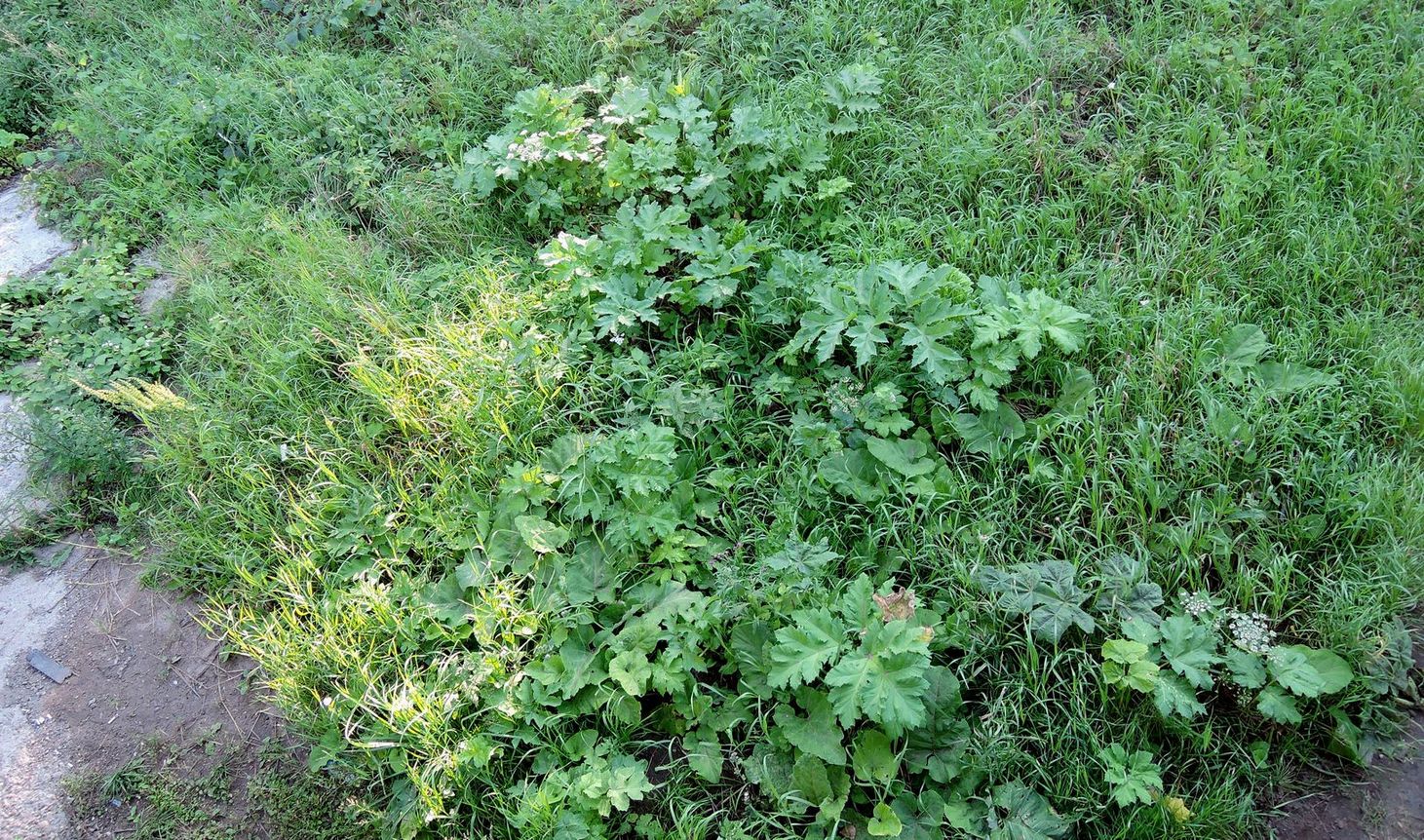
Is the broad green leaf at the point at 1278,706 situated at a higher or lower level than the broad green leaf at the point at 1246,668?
lower

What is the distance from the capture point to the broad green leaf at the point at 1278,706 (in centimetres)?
255

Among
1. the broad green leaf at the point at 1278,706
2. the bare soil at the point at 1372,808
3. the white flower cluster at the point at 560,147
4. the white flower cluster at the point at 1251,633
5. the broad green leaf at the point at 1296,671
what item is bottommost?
the bare soil at the point at 1372,808

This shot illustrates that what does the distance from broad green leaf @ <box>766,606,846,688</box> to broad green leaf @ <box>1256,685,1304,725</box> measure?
4.07 ft

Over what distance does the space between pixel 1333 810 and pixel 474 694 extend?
2623 mm

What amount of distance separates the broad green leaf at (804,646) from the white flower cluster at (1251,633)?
1.21m

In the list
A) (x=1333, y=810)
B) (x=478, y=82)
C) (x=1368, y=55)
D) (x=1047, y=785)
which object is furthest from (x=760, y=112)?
(x=1333, y=810)

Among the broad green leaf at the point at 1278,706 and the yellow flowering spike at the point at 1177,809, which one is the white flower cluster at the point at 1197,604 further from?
the yellow flowering spike at the point at 1177,809

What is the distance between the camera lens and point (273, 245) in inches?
190

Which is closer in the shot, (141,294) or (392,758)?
(392,758)

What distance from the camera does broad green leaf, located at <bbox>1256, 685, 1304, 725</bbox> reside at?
255 centimetres

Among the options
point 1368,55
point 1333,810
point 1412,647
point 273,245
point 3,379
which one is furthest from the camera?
point 273,245

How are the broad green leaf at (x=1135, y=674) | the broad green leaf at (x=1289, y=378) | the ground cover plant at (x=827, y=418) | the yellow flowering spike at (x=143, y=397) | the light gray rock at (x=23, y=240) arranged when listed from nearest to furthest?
1. the broad green leaf at (x=1135, y=674)
2. the ground cover plant at (x=827, y=418)
3. the broad green leaf at (x=1289, y=378)
4. the yellow flowering spike at (x=143, y=397)
5. the light gray rock at (x=23, y=240)

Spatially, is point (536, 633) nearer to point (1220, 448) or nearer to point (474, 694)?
point (474, 694)

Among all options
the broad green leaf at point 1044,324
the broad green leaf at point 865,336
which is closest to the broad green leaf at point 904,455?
the broad green leaf at point 865,336
